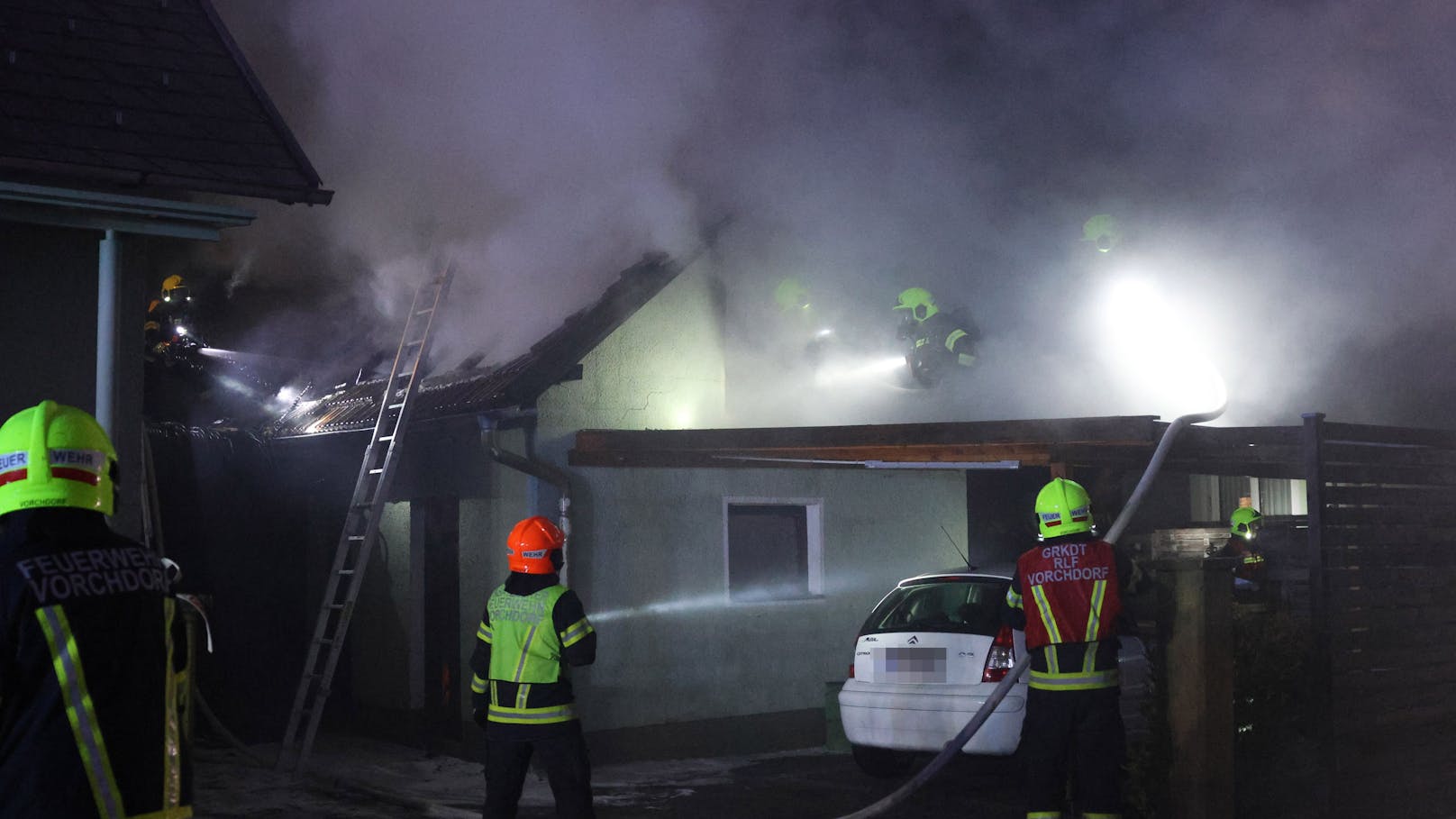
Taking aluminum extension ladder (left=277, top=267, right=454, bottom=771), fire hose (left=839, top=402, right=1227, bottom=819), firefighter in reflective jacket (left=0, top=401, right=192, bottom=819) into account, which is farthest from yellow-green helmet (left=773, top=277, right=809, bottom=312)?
firefighter in reflective jacket (left=0, top=401, right=192, bottom=819)

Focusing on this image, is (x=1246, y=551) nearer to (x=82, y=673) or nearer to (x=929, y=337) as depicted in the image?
(x=929, y=337)

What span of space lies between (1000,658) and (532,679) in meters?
3.08

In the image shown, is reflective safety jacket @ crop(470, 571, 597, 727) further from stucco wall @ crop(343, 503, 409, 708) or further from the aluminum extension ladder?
stucco wall @ crop(343, 503, 409, 708)

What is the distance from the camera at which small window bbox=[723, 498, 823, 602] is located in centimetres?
1002

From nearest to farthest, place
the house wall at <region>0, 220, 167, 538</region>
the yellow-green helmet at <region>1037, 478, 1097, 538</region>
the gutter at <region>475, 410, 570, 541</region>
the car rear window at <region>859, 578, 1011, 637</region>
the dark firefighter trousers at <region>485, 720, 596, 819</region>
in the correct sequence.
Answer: the dark firefighter trousers at <region>485, 720, 596, 819</region> → the house wall at <region>0, 220, 167, 538</region> → the yellow-green helmet at <region>1037, 478, 1097, 538</region> → the car rear window at <region>859, 578, 1011, 637</region> → the gutter at <region>475, 410, 570, 541</region>

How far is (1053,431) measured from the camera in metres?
7.46

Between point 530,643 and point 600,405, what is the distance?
425cm

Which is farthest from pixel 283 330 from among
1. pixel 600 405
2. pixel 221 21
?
pixel 221 21

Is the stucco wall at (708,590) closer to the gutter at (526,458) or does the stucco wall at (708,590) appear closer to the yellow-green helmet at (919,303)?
the gutter at (526,458)

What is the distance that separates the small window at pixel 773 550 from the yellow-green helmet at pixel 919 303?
86.9 inches

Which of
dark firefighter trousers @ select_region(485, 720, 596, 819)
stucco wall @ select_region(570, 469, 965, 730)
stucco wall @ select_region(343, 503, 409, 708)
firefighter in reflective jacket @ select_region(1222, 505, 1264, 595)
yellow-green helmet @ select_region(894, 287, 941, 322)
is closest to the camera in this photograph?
dark firefighter trousers @ select_region(485, 720, 596, 819)

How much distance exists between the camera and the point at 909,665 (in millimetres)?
7633

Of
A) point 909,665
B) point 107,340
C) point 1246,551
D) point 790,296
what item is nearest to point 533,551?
point 107,340

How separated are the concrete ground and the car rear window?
834 millimetres
